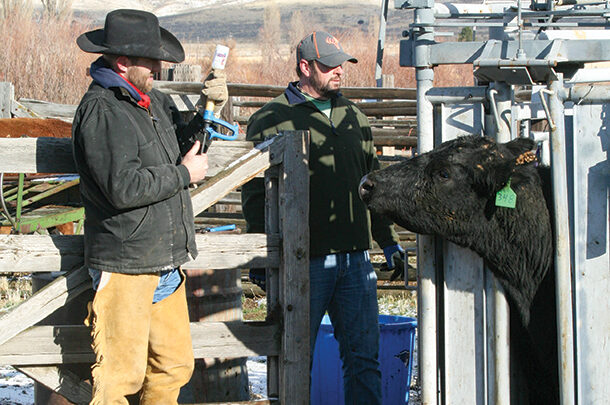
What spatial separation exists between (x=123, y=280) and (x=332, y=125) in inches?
58.7

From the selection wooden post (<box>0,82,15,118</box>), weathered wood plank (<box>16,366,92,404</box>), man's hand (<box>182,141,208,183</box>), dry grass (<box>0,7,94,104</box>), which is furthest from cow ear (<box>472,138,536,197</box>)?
dry grass (<box>0,7,94,104</box>)

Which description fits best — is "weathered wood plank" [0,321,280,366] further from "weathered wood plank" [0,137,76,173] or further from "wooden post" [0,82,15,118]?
"wooden post" [0,82,15,118]

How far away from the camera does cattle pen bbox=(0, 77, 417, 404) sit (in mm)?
3465

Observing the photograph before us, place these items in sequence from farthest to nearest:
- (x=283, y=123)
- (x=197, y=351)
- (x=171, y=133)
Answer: (x=283, y=123) → (x=197, y=351) → (x=171, y=133)

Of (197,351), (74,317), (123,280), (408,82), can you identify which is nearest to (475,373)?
(197,351)

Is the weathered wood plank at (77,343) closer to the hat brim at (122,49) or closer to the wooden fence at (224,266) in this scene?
the wooden fence at (224,266)

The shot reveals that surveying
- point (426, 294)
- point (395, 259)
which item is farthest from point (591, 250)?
point (395, 259)

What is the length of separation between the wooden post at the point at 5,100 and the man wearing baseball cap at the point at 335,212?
6805mm

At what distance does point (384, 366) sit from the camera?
472cm

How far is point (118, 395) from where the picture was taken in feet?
10.6

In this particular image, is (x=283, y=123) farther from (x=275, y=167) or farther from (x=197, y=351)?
(x=197, y=351)

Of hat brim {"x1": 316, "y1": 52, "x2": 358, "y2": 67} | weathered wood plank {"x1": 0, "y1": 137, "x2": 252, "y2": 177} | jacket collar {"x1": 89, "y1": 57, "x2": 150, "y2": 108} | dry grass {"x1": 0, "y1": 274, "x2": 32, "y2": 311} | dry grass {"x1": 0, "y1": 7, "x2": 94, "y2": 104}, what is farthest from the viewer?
dry grass {"x1": 0, "y1": 7, "x2": 94, "y2": 104}

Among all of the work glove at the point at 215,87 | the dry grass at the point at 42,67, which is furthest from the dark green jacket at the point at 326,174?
the dry grass at the point at 42,67

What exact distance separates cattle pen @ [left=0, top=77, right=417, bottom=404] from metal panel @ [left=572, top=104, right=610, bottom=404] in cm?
132
